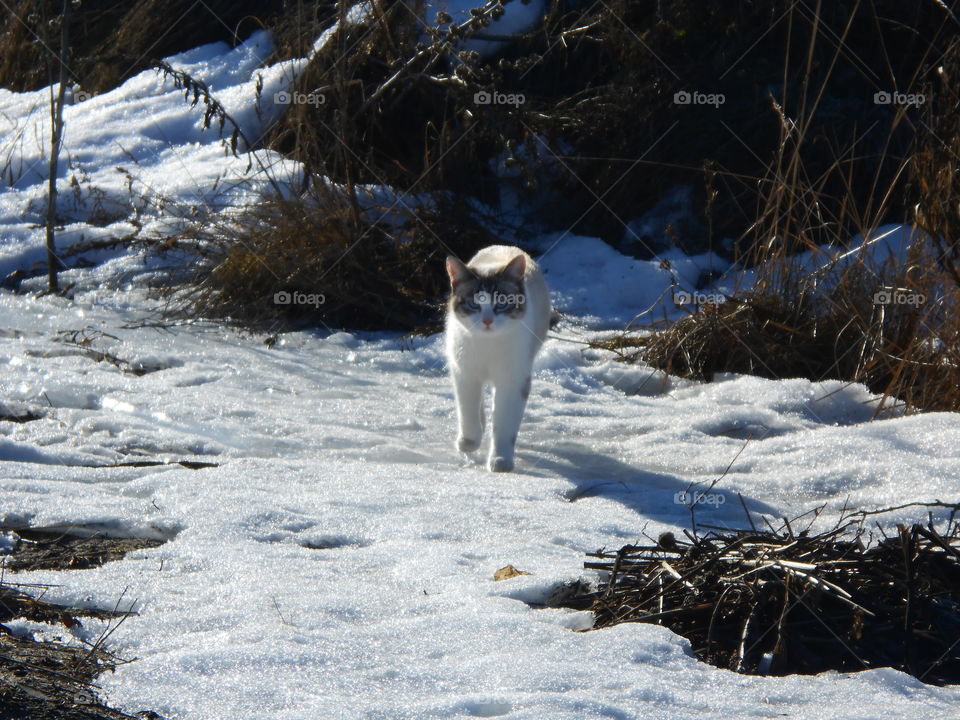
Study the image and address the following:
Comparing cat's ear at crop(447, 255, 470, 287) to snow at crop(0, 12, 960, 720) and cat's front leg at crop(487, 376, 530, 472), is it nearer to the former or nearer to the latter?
cat's front leg at crop(487, 376, 530, 472)

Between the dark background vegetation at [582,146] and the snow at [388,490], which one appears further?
the dark background vegetation at [582,146]

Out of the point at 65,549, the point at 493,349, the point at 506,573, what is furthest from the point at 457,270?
the point at 65,549

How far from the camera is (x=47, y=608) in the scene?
2.40 meters

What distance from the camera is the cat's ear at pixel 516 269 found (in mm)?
4645

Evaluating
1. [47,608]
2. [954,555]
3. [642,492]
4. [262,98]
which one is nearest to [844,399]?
[642,492]

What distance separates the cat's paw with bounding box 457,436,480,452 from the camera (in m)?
4.60

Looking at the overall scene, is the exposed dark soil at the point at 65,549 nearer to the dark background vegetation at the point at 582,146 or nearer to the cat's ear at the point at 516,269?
the cat's ear at the point at 516,269

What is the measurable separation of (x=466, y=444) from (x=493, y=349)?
0.45m

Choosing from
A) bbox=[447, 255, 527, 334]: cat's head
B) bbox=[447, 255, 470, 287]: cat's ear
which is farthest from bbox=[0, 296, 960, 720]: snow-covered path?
bbox=[447, 255, 470, 287]: cat's ear

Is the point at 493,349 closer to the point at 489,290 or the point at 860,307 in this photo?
the point at 489,290

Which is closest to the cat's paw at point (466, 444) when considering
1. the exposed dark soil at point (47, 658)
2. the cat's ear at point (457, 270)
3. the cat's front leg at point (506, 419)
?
the cat's front leg at point (506, 419)

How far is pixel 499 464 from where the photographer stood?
14.4 feet

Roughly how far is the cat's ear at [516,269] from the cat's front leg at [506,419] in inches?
18.6

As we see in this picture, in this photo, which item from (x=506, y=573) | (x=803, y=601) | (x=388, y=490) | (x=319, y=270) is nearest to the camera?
(x=803, y=601)
